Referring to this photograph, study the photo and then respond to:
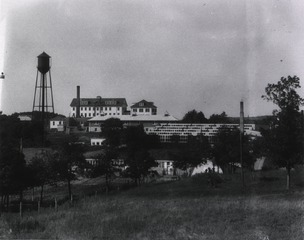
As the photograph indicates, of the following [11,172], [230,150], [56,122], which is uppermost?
[56,122]

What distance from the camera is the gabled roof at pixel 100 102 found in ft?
423

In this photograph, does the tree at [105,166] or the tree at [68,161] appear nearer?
the tree at [68,161]

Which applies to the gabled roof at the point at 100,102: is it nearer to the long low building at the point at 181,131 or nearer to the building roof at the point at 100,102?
the building roof at the point at 100,102

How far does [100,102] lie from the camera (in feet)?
423

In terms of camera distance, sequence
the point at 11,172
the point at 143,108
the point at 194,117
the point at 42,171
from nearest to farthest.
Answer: the point at 11,172 → the point at 42,171 → the point at 194,117 → the point at 143,108

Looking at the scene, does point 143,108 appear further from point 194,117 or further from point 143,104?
point 194,117

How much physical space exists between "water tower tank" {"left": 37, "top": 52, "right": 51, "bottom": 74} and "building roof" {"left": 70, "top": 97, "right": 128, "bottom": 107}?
6098 cm

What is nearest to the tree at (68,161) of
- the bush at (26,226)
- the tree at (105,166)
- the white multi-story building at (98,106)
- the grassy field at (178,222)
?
the tree at (105,166)

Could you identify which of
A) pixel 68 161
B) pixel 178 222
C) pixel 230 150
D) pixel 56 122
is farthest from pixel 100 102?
pixel 178 222

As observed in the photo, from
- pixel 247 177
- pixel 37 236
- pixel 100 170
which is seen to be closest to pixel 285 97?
pixel 247 177

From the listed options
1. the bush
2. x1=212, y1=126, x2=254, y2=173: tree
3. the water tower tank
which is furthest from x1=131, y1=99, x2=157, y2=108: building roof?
the bush

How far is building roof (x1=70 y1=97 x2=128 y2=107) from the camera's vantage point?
129 meters

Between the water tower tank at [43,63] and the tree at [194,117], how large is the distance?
42283mm

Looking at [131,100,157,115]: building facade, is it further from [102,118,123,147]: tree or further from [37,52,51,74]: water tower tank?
[37,52,51,74]: water tower tank
